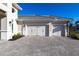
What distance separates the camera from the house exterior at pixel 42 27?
28.8 metres

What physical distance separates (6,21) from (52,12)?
1296 cm

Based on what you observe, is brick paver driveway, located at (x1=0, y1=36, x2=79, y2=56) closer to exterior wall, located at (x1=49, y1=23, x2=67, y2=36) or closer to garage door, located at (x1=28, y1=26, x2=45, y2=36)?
garage door, located at (x1=28, y1=26, x2=45, y2=36)

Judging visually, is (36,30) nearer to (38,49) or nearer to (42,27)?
(42,27)

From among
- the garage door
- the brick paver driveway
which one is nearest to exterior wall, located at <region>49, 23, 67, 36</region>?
the garage door

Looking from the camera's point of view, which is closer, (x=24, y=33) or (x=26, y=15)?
(x=24, y=33)

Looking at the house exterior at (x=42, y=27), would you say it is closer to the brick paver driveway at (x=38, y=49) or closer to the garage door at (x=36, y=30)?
the garage door at (x=36, y=30)

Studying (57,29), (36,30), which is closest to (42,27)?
(36,30)

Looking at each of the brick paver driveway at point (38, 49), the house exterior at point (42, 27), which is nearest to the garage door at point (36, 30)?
the house exterior at point (42, 27)

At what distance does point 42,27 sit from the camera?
2902cm

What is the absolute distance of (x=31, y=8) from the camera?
108ft

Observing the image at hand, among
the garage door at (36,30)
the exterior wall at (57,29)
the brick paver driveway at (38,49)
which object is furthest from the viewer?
the exterior wall at (57,29)

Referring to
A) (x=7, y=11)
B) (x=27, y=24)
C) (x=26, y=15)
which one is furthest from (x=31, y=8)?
(x=7, y=11)

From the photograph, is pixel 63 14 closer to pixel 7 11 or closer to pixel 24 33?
pixel 24 33

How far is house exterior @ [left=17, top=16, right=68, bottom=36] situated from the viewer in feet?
94.5
